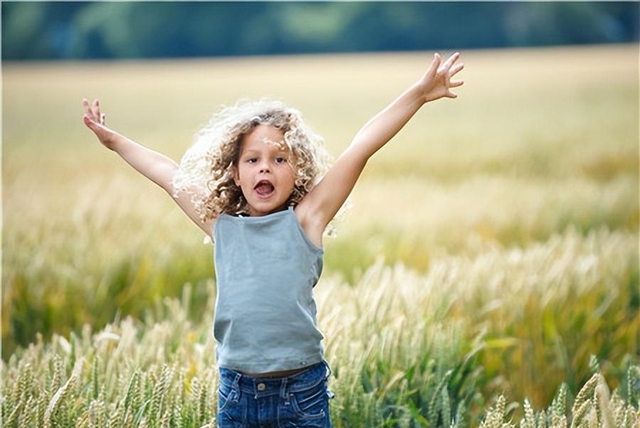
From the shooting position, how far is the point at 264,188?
6.38ft

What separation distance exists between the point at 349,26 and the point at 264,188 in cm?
516

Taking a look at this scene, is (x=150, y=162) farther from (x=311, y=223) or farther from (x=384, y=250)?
(x=384, y=250)

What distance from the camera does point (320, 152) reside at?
6.72 ft

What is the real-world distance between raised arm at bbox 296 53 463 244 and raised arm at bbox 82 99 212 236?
0.75 feet

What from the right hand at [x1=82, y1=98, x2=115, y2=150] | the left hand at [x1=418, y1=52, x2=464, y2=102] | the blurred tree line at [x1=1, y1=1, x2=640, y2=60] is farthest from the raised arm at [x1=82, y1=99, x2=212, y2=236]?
the blurred tree line at [x1=1, y1=1, x2=640, y2=60]

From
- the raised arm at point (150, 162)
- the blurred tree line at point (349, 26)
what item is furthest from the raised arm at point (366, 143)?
the blurred tree line at point (349, 26)

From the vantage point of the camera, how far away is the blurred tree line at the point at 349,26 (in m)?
6.74

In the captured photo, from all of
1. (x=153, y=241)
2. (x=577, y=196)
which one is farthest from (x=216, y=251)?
(x=577, y=196)

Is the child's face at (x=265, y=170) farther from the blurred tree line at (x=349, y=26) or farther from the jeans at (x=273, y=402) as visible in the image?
the blurred tree line at (x=349, y=26)

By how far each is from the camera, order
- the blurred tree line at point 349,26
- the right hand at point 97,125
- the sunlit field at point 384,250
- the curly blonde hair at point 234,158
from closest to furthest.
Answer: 1. the curly blonde hair at point 234,158
2. the right hand at point 97,125
3. the sunlit field at point 384,250
4. the blurred tree line at point 349,26

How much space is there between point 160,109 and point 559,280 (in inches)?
160

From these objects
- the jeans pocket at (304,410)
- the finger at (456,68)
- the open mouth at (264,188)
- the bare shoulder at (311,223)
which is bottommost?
the jeans pocket at (304,410)

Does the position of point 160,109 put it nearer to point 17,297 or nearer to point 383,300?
point 17,297

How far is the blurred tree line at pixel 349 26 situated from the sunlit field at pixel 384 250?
14 centimetres
